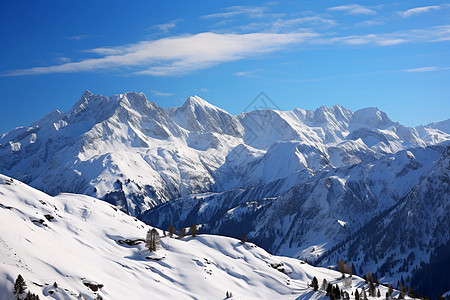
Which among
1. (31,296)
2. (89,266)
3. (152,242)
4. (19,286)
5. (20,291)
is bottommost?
(152,242)

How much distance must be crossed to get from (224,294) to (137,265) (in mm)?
30126

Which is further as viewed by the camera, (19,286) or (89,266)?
(89,266)

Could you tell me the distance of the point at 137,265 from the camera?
6885 inches

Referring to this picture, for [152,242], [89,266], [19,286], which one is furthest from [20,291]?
[152,242]

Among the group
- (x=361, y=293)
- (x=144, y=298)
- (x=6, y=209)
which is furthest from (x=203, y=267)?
(x=6, y=209)

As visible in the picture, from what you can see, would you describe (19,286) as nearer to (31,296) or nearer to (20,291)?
(20,291)

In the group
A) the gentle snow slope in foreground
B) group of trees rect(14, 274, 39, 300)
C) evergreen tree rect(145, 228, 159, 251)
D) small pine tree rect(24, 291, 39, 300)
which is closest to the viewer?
small pine tree rect(24, 291, 39, 300)

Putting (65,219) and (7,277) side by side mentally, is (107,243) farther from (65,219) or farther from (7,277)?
(7,277)

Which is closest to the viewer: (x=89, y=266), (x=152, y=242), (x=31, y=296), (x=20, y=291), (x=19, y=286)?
(x=31, y=296)

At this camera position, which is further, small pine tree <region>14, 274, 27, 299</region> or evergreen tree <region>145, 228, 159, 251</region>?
evergreen tree <region>145, 228, 159, 251</region>

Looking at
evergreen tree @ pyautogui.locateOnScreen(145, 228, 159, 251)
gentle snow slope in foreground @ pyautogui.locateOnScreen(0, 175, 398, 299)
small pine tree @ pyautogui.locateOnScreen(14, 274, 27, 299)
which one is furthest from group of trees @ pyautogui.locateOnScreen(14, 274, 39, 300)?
evergreen tree @ pyautogui.locateOnScreen(145, 228, 159, 251)

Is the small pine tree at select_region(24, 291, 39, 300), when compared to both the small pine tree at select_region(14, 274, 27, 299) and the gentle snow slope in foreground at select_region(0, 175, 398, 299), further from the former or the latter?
the gentle snow slope in foreground at select_region(0, 175, 398, 299)

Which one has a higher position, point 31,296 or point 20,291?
point 20,291

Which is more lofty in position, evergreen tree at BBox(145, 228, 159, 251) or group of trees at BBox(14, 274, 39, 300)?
group of trees at BBox(14, 274, 39, 300)
